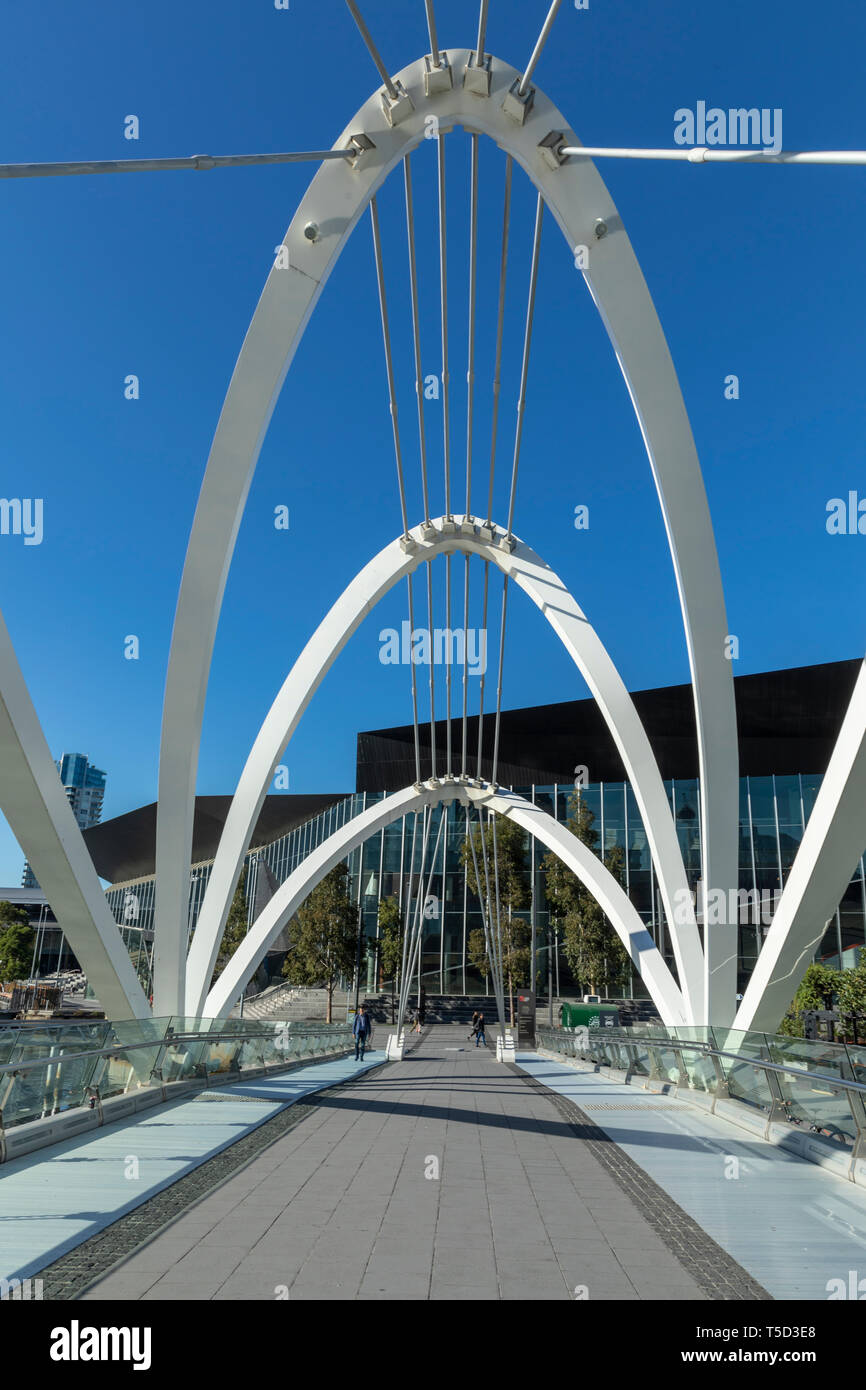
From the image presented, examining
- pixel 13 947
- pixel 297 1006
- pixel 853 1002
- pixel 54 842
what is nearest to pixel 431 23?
pixel 54 842

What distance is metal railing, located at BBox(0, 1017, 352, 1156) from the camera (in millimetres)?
8094

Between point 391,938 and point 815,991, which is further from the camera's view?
point 391,938

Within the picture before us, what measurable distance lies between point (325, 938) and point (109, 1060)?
37.1 meters

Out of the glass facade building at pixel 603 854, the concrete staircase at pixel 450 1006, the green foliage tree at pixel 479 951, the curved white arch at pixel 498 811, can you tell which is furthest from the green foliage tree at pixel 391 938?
the curved white arch at pixel 498 811

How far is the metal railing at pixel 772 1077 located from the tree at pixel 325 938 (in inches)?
1215

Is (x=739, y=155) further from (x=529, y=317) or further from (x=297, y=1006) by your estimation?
(x=297, y=1006)

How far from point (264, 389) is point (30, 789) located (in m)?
7.04

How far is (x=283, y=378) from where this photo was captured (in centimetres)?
1438

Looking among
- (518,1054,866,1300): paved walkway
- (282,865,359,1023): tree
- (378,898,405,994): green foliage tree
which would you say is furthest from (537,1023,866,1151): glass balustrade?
(378,898,405,994): green foliage tree

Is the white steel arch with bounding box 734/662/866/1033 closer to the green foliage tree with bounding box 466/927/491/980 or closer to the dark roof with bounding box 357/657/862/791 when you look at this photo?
the green foliage tree with bounding box 466/927/491/980

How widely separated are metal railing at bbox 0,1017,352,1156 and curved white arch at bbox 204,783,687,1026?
118 inches

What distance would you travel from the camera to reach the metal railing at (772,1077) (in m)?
8.16

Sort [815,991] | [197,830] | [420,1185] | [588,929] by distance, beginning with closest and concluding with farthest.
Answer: [420,1185] < [815,991] < [588,929] < [197,830]
